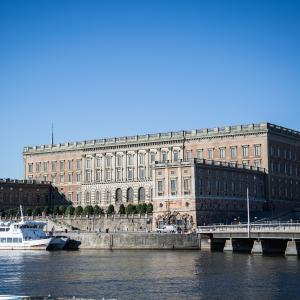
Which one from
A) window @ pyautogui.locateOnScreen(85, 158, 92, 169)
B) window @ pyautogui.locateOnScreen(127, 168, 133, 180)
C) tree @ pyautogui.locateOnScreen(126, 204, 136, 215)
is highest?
window @ pyautogui.locateOnScreen(85, 158, 92, 169)

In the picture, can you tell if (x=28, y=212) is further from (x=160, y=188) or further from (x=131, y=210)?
(x=160, y=188)

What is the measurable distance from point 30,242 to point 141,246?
18218 mm

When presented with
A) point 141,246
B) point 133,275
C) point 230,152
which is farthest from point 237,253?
point 230,152

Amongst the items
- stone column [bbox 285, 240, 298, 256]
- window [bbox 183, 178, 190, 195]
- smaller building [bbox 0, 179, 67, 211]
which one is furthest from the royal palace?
stone column [bbox 285, 240, 298, 256]

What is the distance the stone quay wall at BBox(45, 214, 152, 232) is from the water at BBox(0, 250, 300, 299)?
96.2 ft

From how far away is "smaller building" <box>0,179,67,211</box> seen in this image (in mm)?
153250

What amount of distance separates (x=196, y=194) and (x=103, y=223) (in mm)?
19042

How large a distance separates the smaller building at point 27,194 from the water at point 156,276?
6044 cm

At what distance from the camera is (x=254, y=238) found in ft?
313

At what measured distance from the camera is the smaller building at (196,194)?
11606 centimetres

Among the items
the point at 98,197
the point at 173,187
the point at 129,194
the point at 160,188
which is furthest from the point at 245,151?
the point at 98,197

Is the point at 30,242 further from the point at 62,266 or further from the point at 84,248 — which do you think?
the point at 62,266

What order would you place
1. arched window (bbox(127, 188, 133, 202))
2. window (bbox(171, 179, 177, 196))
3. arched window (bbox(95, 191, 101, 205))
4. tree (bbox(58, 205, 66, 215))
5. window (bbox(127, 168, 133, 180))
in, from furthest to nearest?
arched window (bbox(95, 191, 101, 205)), window (bbox(127, 168, 133, 180)), arched window (bbox(127, 188, 133, 202)), tree (bbox(58, 205, 66, 215)), window (bbox(171, 179, 177, 196))

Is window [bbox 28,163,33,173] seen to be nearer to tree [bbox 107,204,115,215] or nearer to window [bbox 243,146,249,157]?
tree [bbox 107,204,115,215]
